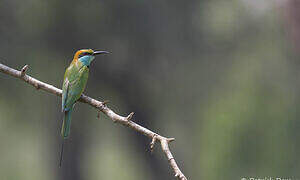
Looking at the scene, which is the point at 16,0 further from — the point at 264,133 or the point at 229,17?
the point at 264,133

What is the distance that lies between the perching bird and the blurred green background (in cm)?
512

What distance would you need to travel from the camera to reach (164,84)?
9.57 meters

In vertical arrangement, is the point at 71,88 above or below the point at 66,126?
above

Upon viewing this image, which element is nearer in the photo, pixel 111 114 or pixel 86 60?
pixel 111 114

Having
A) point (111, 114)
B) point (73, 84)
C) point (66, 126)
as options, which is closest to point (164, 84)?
point (73, 84)

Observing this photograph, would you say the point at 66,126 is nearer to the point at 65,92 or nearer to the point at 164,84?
the point at 65,92

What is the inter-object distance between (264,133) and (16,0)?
5300mm

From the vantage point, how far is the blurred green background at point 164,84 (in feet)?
28.7

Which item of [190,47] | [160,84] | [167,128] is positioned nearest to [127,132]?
[167,128]

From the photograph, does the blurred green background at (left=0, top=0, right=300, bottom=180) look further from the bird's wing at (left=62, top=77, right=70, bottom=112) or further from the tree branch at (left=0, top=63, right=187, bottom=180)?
the tree branch at (left=0, top=63, right=187, bottom=180)

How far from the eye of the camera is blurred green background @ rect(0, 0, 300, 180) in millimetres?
8758

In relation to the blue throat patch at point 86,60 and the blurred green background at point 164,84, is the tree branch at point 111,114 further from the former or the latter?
the blurred green background at point 164,84

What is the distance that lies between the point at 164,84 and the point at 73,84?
6.51m

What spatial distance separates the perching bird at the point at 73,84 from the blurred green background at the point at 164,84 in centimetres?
512
